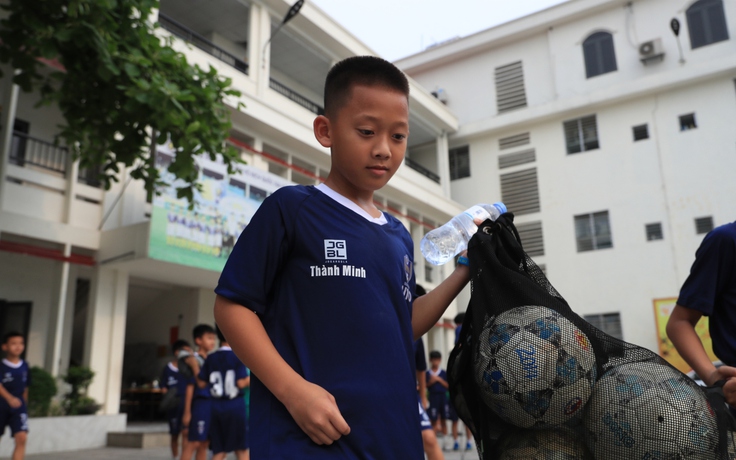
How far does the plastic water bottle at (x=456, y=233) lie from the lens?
6.78 ft

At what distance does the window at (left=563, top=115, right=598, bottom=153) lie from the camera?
23.0 metres

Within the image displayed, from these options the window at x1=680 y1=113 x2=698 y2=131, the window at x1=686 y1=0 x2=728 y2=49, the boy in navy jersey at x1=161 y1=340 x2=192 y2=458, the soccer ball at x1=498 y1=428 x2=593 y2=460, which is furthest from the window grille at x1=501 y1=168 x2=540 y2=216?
the soccer ball at x1=498 y1=428 x2=593 y2=460

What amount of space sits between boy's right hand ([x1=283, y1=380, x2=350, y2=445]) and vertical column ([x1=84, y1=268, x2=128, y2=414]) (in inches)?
468

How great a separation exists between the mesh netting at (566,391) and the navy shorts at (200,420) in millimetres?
5491

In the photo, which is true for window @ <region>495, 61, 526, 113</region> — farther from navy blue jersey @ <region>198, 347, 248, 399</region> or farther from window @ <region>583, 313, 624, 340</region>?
navy blue jersey @ <region>198, 347, 248, 399</region>

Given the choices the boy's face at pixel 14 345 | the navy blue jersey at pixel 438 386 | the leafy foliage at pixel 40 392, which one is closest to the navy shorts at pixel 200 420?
the boy's face at pixel 14 345

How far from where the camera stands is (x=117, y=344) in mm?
12438

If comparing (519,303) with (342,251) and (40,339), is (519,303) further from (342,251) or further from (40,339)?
(40,339)

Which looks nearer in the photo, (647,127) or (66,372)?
(66,372)

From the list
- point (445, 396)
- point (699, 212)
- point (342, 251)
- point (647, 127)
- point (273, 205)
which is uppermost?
point (647, 127)

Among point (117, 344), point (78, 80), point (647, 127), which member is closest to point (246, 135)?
point (117, 344)

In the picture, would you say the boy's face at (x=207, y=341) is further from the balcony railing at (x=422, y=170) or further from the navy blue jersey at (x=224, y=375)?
the balcony railing at (x=422, y=170)

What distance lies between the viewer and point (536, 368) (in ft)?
5.15

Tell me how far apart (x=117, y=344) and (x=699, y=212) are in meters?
→ 18.2
